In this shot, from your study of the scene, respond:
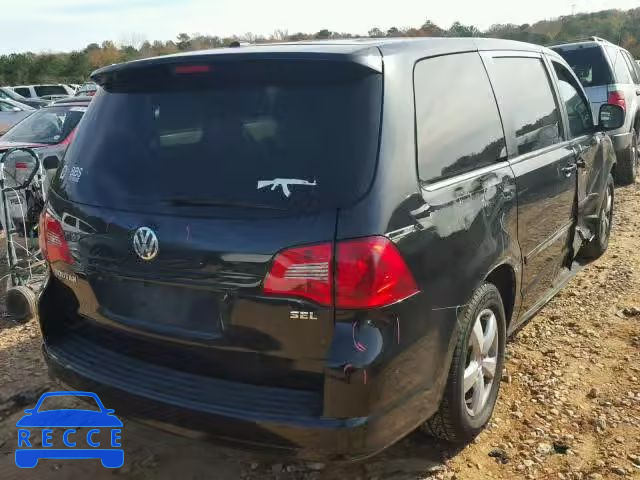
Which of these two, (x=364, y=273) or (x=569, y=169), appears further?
(x=569, y=169)

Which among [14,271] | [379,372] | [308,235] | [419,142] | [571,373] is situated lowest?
[571,373]

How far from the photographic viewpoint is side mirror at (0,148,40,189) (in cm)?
514

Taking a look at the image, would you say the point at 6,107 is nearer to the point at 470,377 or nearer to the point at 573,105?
the point at 573,105

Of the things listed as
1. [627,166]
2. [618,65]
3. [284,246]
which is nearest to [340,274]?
[284,246]

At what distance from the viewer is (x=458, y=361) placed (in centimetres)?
270

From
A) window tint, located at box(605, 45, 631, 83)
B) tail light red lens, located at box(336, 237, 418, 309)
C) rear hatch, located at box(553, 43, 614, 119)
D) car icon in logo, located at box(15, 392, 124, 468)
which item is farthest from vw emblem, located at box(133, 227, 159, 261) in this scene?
window tint, located at box(605, 45, 631, 83)

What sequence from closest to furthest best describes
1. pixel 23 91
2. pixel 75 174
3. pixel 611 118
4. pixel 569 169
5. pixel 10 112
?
pixel 75 174 < pixel 569 169 < pixel 611 118 < pixel 10 112 < pixel 23 91

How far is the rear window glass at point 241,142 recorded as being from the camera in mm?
2266

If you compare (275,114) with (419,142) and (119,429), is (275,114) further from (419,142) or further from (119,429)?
(119,429)

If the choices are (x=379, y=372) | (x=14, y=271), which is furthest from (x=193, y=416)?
(x=14, y=271)

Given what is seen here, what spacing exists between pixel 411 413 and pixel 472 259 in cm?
70

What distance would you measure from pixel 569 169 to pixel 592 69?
221 inches

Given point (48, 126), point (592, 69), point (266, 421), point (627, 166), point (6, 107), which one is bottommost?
point (627, 166)

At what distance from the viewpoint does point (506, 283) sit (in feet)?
10.8
